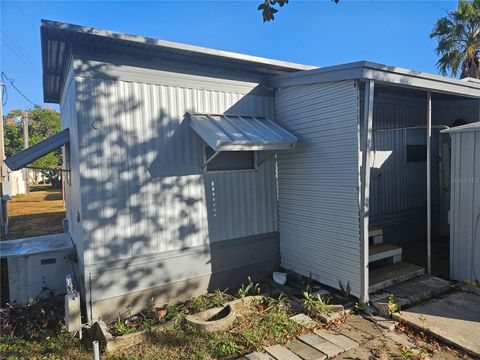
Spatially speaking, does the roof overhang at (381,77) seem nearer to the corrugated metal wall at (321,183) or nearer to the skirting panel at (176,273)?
the corrugated metal wall at (321,183)

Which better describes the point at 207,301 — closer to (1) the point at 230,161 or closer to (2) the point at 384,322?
(1) the point at 230,161

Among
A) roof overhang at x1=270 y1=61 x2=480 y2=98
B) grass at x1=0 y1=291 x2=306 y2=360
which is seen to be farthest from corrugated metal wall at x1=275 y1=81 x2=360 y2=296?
grass at x1=0 y1=291 x2=306 y2=360

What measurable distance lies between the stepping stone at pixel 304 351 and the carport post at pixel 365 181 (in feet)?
4.25

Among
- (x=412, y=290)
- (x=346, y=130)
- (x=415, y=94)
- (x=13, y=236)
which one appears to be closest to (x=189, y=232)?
(x=346, y=130)

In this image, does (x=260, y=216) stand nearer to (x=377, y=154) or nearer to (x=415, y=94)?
(x=377, y=154)

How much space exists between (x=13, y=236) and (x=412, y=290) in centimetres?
1030

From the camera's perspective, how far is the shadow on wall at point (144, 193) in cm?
432

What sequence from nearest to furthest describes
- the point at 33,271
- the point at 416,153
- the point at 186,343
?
the point at 186,343 < the point at 33,271 < the point at 416,153

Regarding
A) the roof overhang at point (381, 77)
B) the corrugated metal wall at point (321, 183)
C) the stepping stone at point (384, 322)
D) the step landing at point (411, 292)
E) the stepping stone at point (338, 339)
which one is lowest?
the stepping stone at point (338, 339)

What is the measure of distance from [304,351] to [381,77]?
11.9 ft

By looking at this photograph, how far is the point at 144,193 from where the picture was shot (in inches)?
183

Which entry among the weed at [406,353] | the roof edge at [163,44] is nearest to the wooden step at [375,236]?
the weed at [406,353]

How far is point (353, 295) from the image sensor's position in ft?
15.3

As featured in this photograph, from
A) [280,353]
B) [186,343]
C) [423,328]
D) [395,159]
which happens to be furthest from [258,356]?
[395,159]
